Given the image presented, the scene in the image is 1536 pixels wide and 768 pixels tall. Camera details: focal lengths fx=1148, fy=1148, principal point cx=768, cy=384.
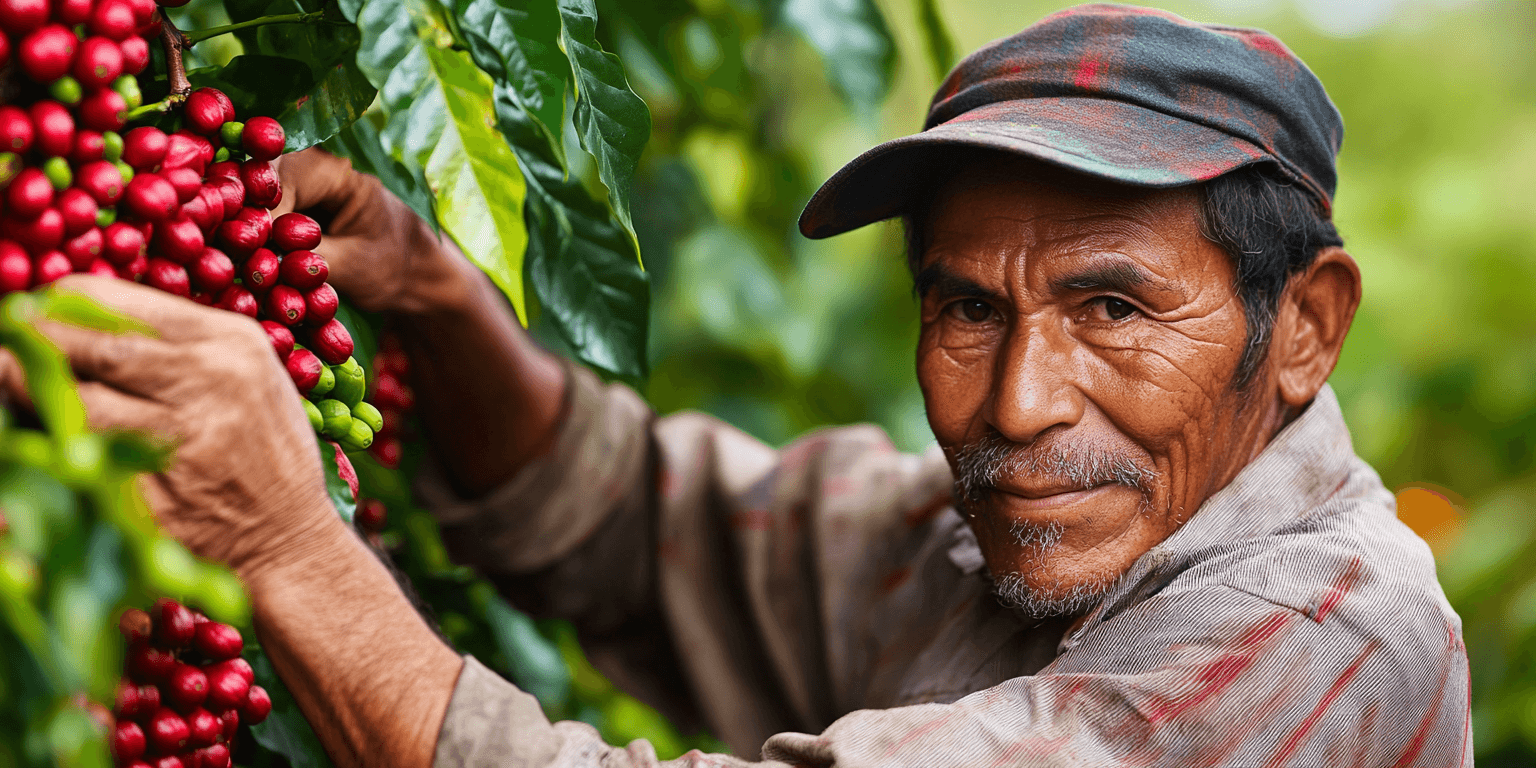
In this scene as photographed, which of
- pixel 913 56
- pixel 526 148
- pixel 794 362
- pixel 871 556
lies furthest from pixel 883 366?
pixel 526 148

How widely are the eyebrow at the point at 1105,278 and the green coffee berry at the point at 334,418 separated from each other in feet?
2.11

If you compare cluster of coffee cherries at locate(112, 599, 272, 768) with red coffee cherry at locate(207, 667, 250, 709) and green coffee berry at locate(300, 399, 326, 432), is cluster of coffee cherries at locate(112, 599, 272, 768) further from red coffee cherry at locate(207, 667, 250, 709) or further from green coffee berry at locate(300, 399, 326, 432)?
green coffee berry at locate(300, 399, 326, 432)

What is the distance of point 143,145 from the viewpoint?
68cm

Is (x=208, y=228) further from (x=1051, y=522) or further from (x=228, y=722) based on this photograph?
(x=1051, y=522)

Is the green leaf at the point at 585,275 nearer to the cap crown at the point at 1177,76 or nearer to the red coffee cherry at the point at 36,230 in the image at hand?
the cap crown at the point at 1177,76

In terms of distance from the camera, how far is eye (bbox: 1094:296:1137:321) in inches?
43.7

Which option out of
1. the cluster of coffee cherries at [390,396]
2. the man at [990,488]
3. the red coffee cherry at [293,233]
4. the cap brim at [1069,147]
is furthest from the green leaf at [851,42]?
the red coffee cherry at [293,233]

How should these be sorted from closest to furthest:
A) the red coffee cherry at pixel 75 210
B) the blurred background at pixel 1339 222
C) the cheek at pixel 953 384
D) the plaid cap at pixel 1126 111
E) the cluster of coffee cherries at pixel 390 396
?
the red coffee cherry at pixel 75 210, the plaid cap at pixel 1126 111, the cheek at pixel 953 384, the cluster of coffee cherries at pixel 390 396, the blurred background at pixel 1339 222

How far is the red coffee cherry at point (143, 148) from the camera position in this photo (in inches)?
27.0

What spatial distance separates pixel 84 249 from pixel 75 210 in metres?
0.02

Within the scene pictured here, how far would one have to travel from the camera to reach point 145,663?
72 centimetres

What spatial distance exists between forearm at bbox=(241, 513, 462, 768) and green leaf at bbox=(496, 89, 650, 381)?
0.42 meters

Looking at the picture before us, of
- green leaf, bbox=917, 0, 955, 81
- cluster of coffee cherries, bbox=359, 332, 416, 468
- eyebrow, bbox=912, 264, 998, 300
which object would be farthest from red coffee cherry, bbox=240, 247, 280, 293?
green leaf, bbox=917, 0, 955, 81

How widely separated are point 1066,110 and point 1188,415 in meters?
0.32
